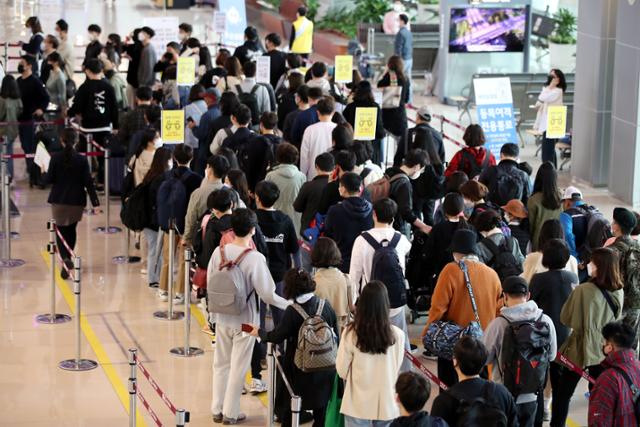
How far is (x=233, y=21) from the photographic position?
1010 inches

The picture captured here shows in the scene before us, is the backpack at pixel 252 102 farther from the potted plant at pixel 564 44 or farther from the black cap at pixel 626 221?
the potted plant at pixel 564 44

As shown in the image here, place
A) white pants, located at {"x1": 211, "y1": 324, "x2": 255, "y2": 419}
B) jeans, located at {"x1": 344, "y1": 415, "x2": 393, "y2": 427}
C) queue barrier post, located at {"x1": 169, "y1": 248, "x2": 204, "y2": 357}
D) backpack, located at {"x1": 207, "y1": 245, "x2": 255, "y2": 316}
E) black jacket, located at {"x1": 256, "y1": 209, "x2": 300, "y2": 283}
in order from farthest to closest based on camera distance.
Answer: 1. queue barrier post, located at {"x1": 169, "y1": 248, "x2": 204, "y2": 357}
2. black jacket, located at {"x1": 256, "y1": 209, "x2": 300, "y2": 283}
3. white pants, located at {"x1": 211, "y1": 324, "x2": 255, "y2": 419}
4. backpack, located at {"x1": 207, "y1": 245, "x2": 255, "y2": 316}
5. jeans, located at {"x1": 344, "y1": 415, "x2": 393, "y2": 427}

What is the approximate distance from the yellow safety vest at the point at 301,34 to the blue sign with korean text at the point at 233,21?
1.85 m

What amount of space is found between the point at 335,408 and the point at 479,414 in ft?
6.32

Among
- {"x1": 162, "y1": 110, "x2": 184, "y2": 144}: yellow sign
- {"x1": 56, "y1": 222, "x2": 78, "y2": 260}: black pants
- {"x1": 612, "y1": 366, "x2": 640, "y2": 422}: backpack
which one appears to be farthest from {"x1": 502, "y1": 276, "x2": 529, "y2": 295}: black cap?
{"x1": 56, "y1": 222, "x2": 78, "y2": 260}: black pants

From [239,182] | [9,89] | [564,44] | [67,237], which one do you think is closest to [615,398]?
[239,182]

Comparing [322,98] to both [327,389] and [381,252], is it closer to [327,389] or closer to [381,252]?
[381,252]

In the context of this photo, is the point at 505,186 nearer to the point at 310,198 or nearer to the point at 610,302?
the point at 310,198

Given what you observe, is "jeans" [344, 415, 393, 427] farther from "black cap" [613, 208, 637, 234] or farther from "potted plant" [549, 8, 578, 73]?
"potted plant" [549, 8, 578, 73]

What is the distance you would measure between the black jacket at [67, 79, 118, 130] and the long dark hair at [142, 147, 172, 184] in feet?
14.3

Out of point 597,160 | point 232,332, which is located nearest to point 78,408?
point 232,332

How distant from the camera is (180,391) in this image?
11117 mm

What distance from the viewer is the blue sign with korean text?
25359 mm

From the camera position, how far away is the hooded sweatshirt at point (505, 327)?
8578 millimetres
